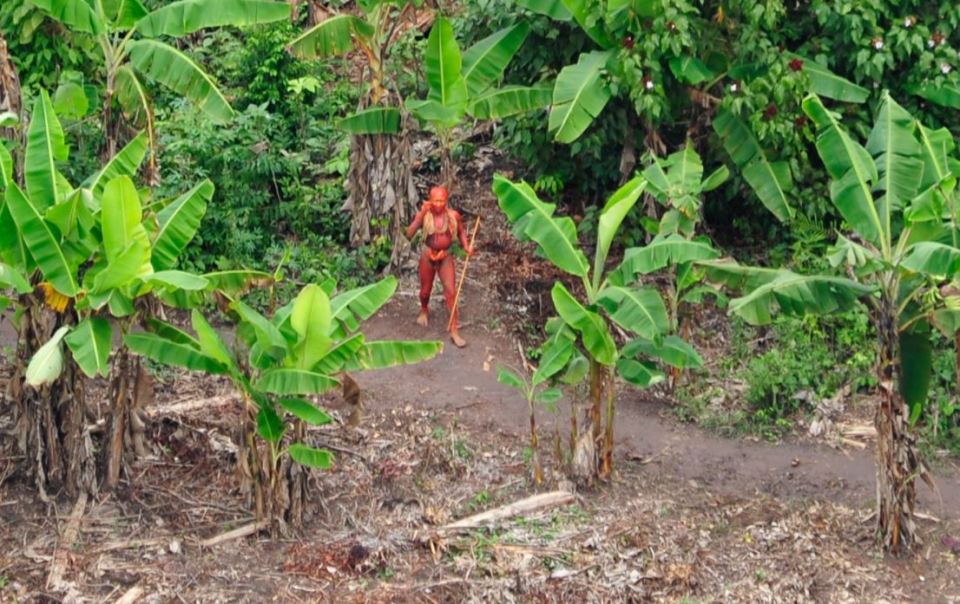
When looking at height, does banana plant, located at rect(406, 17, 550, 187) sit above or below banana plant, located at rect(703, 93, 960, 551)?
above

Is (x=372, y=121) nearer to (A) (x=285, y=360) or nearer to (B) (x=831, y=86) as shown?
(B) (x=831, y=86)

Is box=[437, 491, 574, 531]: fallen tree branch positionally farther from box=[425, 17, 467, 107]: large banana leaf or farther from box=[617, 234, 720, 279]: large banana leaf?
box=[425, 17, 467, 107]: large banana leaf

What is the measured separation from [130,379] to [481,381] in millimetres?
Answer: 3671

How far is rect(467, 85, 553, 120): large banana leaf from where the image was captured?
47.0 feet

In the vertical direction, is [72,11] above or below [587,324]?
above

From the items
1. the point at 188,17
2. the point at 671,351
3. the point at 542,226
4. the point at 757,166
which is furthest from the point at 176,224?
the point at 757,166

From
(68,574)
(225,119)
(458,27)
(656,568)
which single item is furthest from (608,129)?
(68,574)

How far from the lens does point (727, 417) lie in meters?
13.4

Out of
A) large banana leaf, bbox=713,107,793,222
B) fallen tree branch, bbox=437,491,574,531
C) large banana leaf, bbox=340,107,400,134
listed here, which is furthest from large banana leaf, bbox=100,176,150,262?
large banana leaf, bbox=713,107,793,222

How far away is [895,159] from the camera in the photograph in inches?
426

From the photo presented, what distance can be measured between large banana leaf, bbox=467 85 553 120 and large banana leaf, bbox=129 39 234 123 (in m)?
2.55

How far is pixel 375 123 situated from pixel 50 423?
504 cm

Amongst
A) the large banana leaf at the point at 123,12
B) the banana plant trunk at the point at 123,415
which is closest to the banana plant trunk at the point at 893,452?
the banana plant trunk at the point at 123,415

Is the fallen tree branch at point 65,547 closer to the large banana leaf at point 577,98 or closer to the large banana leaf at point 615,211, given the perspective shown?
the large banana leaf at point 615,211
